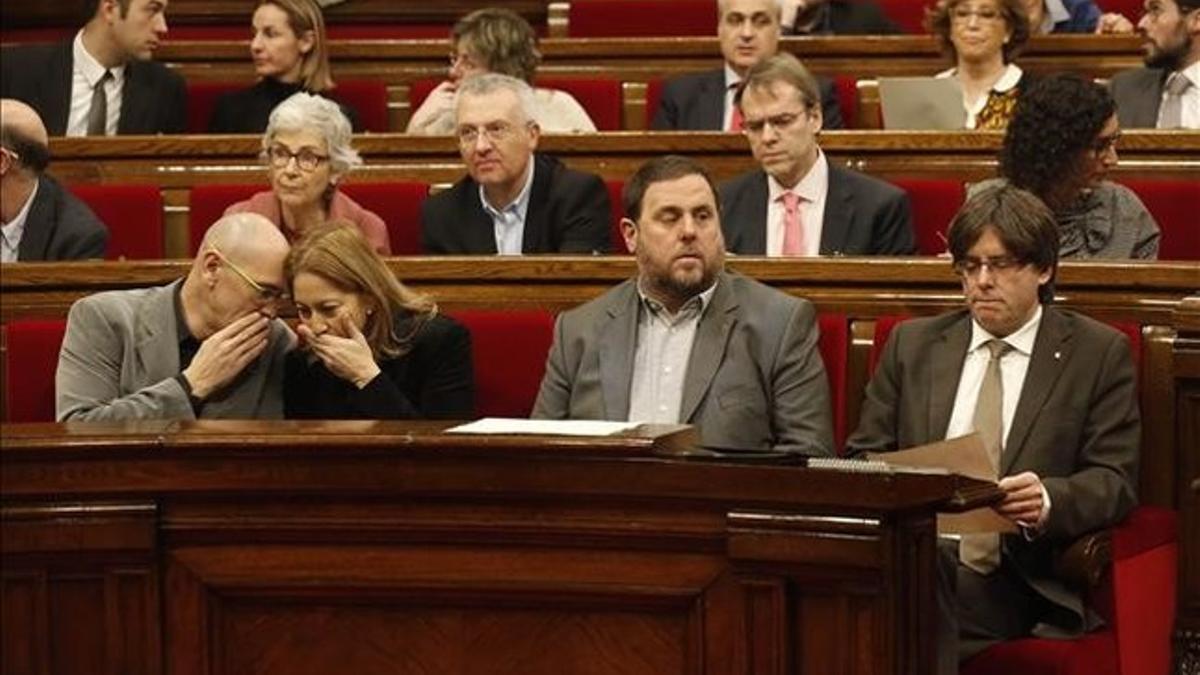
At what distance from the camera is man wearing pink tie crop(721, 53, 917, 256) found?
11.9ft

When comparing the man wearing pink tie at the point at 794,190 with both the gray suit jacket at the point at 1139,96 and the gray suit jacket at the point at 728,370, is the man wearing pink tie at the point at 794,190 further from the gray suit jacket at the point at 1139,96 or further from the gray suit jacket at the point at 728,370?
the gray suit jacket at the point at 1139,96

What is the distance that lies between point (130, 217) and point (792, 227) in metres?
1.06

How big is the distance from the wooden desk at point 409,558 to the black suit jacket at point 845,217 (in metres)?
1.33

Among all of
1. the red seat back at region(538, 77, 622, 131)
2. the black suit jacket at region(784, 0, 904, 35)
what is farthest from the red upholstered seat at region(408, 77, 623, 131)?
the black suit jacket at region(784, 0, 904, 35)

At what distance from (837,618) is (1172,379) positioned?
0.87 meters

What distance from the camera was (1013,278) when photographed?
2.86 metres

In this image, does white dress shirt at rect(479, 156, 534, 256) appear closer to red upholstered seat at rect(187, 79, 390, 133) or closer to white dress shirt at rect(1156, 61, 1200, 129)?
red upholstered seat at rect(187, 79, 390, 133)

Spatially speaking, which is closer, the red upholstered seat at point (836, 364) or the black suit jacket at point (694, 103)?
the red upholstered seat at point (836, 364)

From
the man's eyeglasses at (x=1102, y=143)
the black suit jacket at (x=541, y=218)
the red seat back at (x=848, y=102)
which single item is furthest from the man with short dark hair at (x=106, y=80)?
the man's eyeglasses at (x=1102, y=143)

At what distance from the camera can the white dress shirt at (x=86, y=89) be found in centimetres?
463

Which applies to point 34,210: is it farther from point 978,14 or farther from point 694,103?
point 978,14

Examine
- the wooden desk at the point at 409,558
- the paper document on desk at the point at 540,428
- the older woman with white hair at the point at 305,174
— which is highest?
the older woman with white hair at the point at 305,174

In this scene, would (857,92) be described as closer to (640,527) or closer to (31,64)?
(31,64)

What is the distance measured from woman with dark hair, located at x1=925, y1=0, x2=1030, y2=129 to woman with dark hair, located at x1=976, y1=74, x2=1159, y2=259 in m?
0.90
